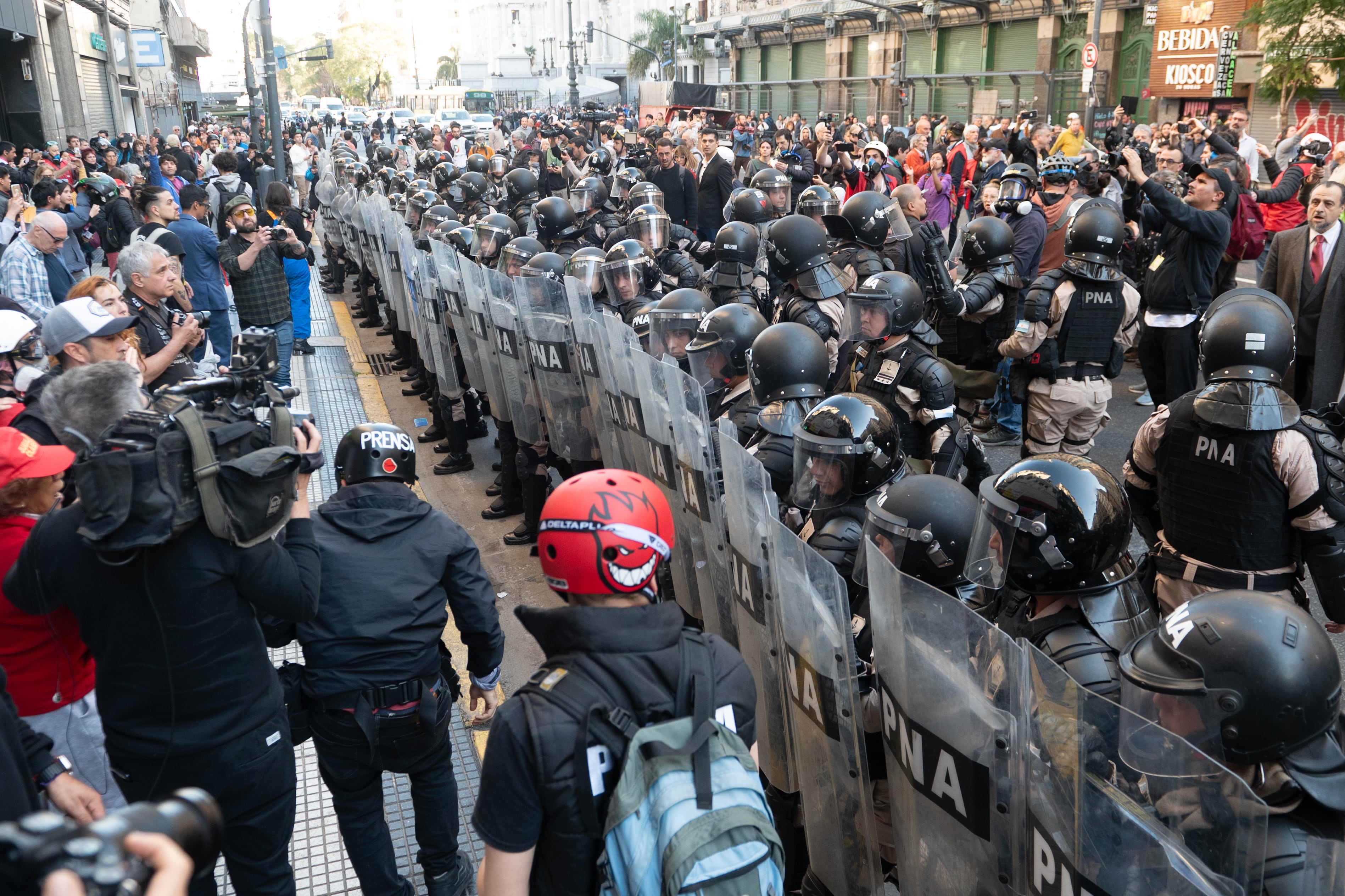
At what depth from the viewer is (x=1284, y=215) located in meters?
9.40

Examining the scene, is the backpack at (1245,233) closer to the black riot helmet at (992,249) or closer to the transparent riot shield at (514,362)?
the black riot helmet at (992,249)

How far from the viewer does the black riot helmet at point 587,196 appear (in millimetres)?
9477

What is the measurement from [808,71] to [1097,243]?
4596 cm

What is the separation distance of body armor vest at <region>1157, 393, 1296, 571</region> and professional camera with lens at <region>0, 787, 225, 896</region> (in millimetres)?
3413

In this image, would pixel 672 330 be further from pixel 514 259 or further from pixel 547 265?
pixel 514 259

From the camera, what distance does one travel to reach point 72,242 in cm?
1001

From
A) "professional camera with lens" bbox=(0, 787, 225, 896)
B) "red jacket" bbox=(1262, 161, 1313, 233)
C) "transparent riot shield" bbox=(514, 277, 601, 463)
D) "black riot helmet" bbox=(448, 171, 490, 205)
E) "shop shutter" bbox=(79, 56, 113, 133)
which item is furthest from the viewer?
"shop shutter" bbox=(79, 56, 113, 133)

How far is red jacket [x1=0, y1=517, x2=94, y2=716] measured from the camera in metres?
2.67

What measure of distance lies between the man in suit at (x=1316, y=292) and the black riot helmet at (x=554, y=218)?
535 cm

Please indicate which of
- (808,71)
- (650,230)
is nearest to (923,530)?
(650,230)

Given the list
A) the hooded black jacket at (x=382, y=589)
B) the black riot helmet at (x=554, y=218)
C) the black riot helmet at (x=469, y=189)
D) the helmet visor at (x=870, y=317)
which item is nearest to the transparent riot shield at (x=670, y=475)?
the hooded black jacket at (x=382, y=589)

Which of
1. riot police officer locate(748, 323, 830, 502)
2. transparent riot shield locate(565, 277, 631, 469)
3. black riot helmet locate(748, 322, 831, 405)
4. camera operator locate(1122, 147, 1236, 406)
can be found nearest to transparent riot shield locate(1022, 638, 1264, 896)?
riot police officer locate(748, 323, 830, 502)

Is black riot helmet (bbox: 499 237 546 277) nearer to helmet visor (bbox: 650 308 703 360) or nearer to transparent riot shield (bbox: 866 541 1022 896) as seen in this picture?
helmet visor (bbox: 650 308 703 360)

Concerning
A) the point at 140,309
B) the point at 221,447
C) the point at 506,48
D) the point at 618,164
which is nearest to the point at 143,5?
the point at 618,164
